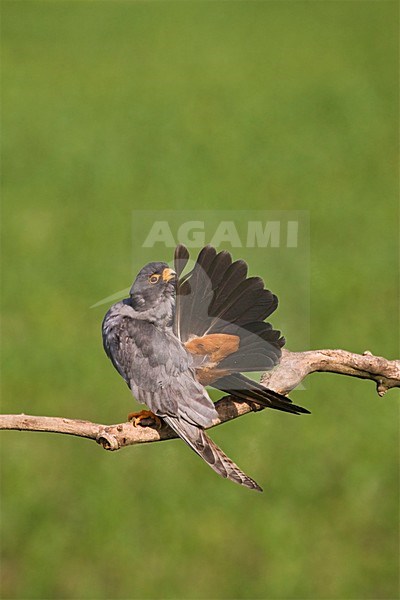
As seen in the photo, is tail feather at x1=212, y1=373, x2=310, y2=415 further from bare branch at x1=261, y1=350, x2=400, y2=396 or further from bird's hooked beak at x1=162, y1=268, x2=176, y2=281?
bird's hooked beak at x1=162, y1=268, x2=176, y2=281

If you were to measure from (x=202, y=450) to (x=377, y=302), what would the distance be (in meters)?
21.7

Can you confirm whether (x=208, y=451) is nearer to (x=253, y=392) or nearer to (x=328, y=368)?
(x=253, y=392)

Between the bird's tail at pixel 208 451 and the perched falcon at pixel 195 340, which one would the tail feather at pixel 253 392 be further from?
the bird's tail at pixel 208 451

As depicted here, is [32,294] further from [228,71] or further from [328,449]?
[228,71]

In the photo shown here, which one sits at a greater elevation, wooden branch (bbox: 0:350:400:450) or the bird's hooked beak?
the bird's hooked beak

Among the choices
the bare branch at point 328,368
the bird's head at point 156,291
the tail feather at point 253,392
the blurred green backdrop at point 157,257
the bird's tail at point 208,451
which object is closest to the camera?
the bird's tail at point 208,451

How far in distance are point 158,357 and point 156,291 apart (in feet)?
1.10

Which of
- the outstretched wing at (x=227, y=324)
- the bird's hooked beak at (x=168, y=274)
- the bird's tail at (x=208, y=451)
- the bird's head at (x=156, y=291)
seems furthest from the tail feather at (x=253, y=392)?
the bird's hooked beak at (x=168, y=274)

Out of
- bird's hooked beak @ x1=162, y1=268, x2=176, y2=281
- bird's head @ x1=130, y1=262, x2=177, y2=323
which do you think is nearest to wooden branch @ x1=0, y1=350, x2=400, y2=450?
bird's head @ x1=130, y1=262, x2=177, y2=323

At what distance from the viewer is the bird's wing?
3.28m

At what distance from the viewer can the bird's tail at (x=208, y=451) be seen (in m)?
2.79

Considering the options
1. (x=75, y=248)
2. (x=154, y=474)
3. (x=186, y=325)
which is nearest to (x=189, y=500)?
(x=154, y=474)

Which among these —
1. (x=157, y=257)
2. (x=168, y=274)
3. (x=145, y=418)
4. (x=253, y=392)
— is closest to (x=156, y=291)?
(x=168, y=274)

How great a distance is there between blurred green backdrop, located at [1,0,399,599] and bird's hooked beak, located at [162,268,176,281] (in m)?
10.2
